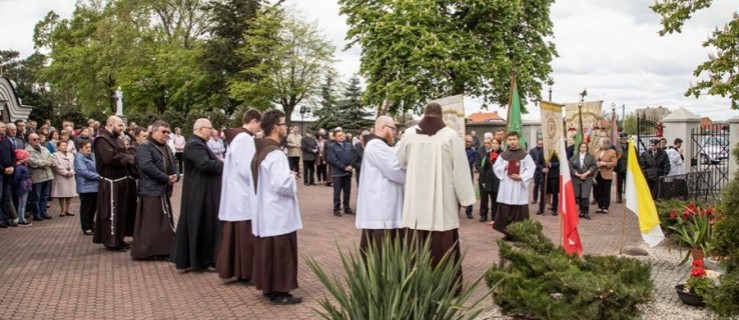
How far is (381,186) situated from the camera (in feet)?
24.3

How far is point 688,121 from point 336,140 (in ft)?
34.3

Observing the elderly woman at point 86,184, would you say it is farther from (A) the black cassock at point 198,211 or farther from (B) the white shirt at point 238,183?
(B) the white shirt at point 238,183

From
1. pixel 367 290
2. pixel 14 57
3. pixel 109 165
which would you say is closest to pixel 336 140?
pixel 109 165

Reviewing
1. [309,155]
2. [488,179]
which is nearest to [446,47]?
[309,155]

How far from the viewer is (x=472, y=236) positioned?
38.0 feet

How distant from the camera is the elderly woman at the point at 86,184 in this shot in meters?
11.1

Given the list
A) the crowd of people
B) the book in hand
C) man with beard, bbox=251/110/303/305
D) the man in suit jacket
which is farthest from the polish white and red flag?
the man in suit jacket

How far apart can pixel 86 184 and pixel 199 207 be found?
154 inches

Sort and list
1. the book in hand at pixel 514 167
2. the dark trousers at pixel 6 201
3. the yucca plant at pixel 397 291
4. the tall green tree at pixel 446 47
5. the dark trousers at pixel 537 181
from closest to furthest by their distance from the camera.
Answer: the yucca plant at pixel 397 291 < the book in hand at pixel 514 167 < the dark trousers at pixel 6 201 < the dark trousers at pixel 537 181 < the tall green tree at pixel 446 47

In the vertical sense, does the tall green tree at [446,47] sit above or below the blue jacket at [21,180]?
above

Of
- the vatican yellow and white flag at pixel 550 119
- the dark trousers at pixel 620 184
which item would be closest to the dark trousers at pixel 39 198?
the vatican yellow and white flag at pixel 550 119

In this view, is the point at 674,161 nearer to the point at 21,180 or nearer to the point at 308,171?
the point at 308,171

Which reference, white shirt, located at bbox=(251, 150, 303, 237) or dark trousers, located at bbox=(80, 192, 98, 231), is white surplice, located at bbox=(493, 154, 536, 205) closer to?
white shirt, located at bbox=(251, 150, 303, 237)

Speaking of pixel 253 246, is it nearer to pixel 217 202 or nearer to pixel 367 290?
pixel 217 202
